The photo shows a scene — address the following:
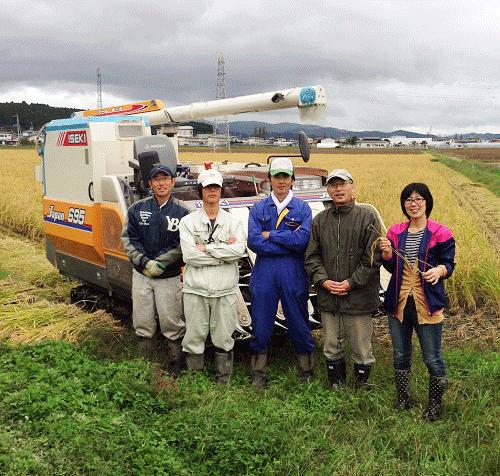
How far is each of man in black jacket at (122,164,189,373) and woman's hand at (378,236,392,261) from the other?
5.65 ft

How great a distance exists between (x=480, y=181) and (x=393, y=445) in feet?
92.8

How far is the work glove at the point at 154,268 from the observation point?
5.08 meters

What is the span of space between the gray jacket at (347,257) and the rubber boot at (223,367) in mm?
968

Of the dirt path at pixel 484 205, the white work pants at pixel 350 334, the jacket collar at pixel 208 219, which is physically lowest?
the dirt path at pixel 484 205

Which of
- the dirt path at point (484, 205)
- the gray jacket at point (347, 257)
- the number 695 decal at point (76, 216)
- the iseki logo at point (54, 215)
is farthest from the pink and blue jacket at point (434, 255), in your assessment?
the dirt path at point (484, 205)

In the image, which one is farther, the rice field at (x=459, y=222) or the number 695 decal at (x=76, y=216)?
the rice field at (x=459, y=222)

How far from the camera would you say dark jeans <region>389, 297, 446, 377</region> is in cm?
442

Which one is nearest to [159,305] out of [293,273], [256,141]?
[293,273]

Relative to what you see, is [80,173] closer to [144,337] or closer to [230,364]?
[144,337]

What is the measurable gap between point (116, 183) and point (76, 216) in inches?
42.1

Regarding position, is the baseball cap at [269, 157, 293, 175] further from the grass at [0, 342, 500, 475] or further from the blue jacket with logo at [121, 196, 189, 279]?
the grass at [0, 342, 500, 475]

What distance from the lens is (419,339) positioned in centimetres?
449

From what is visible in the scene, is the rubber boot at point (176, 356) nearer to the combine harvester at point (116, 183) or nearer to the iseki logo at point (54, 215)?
the combine harvester at point (116, 183)

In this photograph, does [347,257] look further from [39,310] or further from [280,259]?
[39,310]
